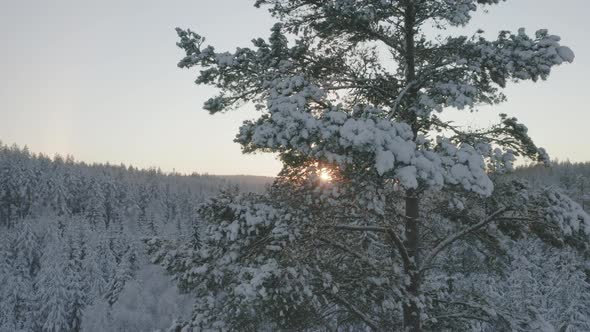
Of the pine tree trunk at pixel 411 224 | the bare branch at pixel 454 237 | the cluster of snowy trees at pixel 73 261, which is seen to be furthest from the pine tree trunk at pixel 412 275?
the cluster of snowy trees at pixel 73 261

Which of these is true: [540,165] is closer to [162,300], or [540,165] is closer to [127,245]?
[162,300]

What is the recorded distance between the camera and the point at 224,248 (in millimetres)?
7574

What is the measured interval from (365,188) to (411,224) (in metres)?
2.06

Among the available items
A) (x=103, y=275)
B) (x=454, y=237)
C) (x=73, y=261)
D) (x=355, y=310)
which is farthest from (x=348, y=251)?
(x=103, y=275)

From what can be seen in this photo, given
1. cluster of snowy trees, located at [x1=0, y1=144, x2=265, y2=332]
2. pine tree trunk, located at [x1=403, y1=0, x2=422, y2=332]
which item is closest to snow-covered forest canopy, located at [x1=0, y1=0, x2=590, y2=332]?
pine tree trunk, located at [x1=403, y1=0, x2=422, y2=332]

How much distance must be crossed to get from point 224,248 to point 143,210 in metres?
116

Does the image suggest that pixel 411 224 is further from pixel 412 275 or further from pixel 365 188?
pixel 365 188

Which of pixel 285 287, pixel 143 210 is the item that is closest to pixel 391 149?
pixel 285 287

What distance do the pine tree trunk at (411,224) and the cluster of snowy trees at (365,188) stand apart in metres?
0.02

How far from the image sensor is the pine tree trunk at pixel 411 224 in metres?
7.60

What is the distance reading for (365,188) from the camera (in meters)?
6.39

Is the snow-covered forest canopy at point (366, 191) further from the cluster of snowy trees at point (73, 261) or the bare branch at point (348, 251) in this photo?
the cluster of snowy trees at point (73, 261)

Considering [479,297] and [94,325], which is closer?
[479,297]

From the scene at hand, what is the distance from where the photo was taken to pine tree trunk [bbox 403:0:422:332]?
7.60m
